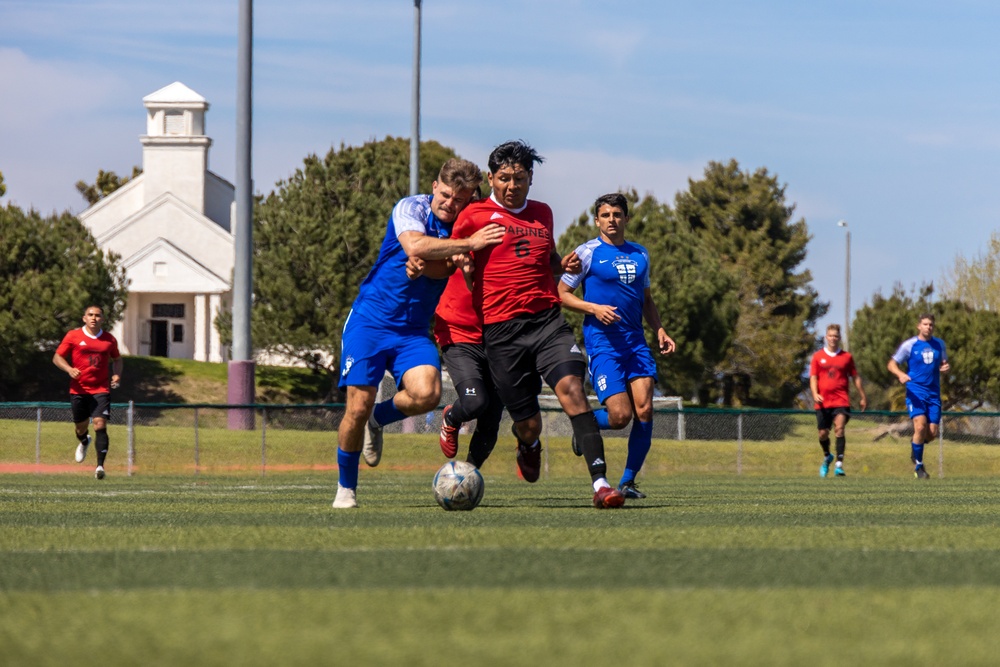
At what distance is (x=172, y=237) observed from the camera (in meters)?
61.0

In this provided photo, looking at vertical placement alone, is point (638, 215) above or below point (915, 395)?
above

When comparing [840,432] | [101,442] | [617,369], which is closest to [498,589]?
[617,369]

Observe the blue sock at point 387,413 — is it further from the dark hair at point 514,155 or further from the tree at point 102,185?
the tree at point 102,185

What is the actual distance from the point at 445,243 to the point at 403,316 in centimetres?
58

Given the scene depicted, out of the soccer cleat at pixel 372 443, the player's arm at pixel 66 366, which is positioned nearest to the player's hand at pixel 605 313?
the soccer cleat at pixel 372 443

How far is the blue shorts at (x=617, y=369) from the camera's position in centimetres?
1044

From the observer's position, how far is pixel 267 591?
4.45 metres

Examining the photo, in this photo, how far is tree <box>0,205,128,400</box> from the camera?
141 ft

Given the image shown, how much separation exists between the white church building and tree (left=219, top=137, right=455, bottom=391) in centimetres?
1112

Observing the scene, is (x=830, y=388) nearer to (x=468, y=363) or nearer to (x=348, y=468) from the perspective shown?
(x=468, y=363)

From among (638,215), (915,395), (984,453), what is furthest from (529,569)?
(638,215)

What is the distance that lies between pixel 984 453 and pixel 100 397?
1449cm

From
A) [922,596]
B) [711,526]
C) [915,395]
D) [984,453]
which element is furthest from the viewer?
[984,453]

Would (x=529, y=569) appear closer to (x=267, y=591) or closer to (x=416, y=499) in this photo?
(x=267, y=591)
